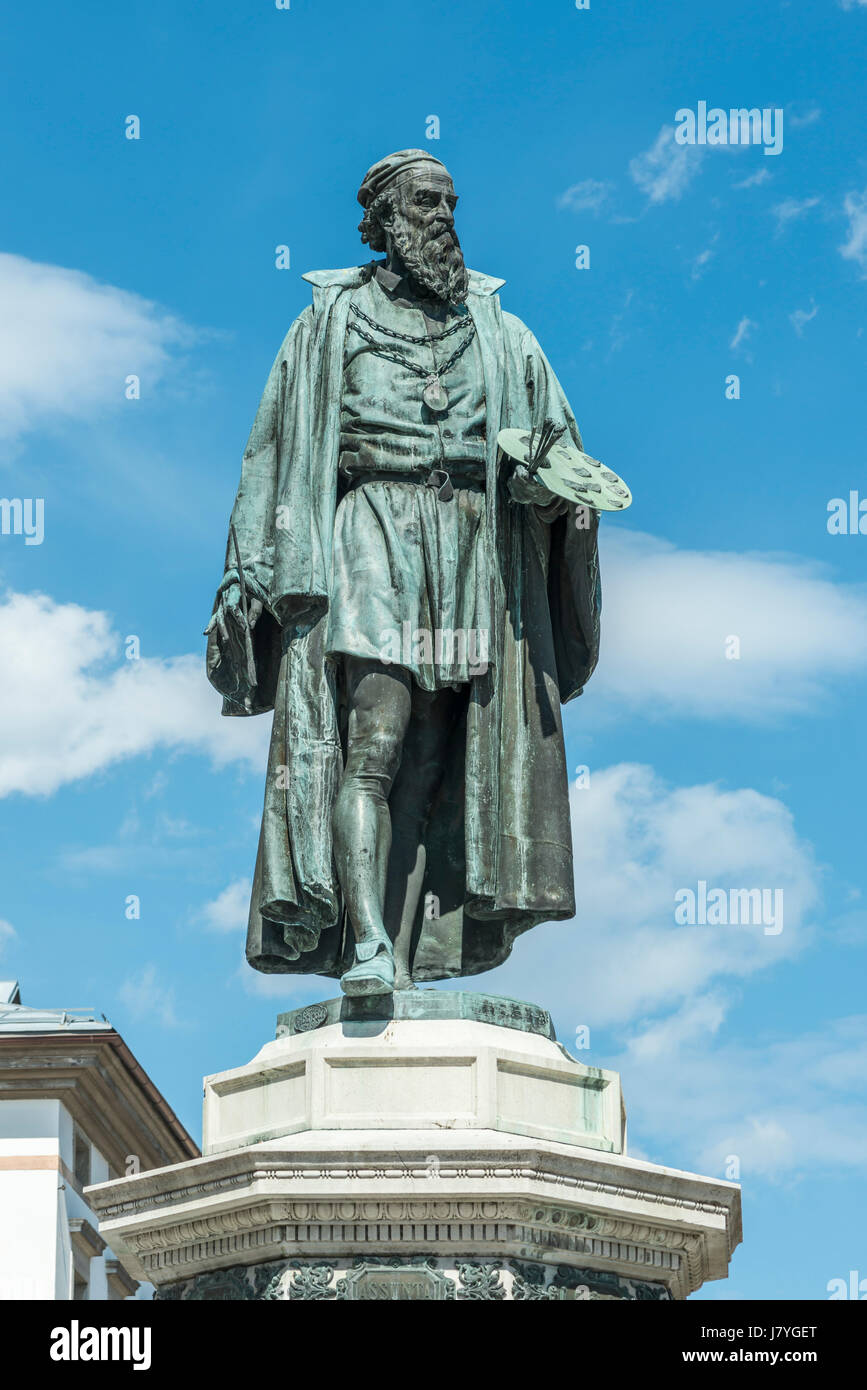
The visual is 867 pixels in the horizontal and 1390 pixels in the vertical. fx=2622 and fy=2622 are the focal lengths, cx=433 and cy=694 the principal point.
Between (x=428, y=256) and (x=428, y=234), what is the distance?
13 centimetres

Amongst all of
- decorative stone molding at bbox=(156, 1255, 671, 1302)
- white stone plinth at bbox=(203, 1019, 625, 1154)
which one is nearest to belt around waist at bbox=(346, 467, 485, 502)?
white stone plinth at bbox=(203, 1019, 625, 1154)

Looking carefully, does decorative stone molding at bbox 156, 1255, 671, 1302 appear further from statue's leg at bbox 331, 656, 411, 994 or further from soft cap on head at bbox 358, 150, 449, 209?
soft cap on head at bbox 358, 150, 449, 209

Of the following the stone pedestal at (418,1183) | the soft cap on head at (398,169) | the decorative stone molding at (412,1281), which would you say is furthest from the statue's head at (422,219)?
the decorative stone molding at (412,1281)

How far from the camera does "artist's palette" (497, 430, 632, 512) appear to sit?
14.7 m

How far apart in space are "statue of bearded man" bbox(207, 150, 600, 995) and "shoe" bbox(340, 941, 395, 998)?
24 cm

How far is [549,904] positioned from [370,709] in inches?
57.9

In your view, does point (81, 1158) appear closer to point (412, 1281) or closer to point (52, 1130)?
point (52, 1130)

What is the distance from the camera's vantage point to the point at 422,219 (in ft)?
50.5

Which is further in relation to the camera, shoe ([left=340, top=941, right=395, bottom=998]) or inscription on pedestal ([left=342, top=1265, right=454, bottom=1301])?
shoe ([left=340, top=941, right=395, bottom=998])

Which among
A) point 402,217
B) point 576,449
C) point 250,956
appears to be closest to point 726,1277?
point 250,956

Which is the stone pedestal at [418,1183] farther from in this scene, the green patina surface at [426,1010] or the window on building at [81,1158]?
the window on building at [81,1158]

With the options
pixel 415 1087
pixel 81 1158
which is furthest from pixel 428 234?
pixel 81 1158
